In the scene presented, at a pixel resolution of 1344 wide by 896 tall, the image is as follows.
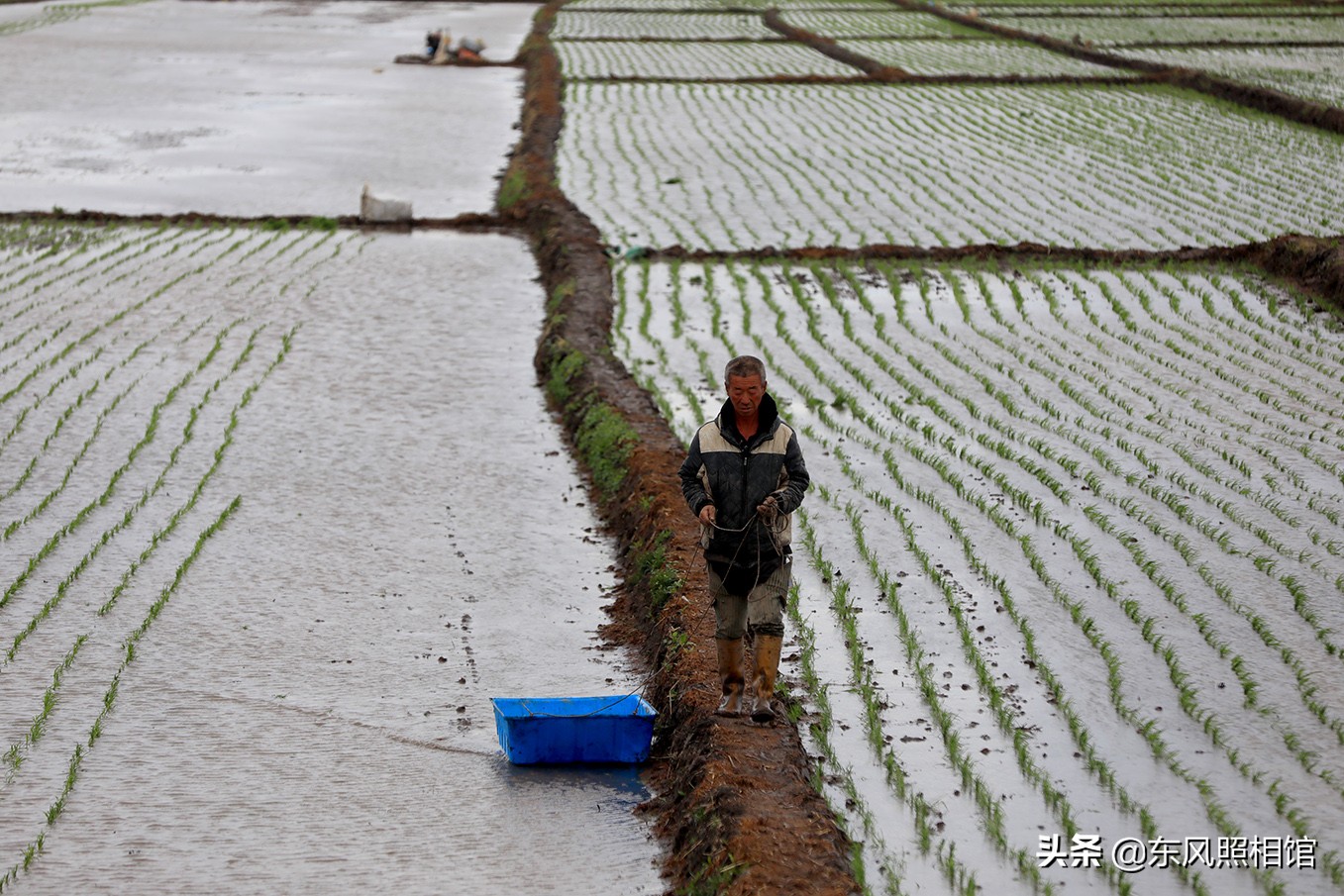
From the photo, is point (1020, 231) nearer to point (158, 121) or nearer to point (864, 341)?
point (864, 341)

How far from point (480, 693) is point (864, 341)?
5.71 m

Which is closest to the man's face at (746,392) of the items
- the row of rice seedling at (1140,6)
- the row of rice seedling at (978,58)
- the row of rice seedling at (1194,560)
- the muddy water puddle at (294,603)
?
the muddy water puddle at (294,603)

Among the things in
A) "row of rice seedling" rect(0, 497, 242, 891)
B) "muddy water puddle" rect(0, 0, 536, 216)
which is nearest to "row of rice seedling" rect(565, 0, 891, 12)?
"muddy water puddle" rect(0, 0, 536, 216)

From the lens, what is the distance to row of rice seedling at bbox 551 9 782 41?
33.3 meters

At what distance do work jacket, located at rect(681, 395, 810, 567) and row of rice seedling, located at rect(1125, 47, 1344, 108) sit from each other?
61.1 feet

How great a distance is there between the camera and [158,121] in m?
21.4

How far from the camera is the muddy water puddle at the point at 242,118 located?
1677cm

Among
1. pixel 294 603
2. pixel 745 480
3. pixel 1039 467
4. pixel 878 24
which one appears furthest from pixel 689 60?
pixel 745 480

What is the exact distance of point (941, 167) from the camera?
17.8m

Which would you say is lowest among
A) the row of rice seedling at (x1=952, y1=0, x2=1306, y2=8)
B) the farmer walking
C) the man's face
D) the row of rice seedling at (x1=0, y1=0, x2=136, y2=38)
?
the row of rice seedling at (x1=0, y1=0, x2=136, y2=38)

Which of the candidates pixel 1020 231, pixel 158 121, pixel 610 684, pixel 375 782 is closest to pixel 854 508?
pixel 610 684

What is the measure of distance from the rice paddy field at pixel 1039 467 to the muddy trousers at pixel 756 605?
0.50 m

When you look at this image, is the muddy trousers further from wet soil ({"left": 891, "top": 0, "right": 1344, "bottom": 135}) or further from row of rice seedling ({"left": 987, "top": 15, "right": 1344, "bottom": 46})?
row of rice seedling ({"left": 987, "top": 15, "right": 1344, "bottom": 46})

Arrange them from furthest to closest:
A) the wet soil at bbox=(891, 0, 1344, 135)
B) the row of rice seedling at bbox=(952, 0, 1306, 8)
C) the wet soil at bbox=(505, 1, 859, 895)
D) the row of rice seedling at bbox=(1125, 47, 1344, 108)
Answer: the row of rice seedling at bbox=(952, 0, 1306, 8)
the row of rice seedling at bbox=(1125, 47, 1344, 108)
the wet soil at bbox=(891, 0, 1344, 135)
the wet soil at bbox=(505, 1, 859, 895)
